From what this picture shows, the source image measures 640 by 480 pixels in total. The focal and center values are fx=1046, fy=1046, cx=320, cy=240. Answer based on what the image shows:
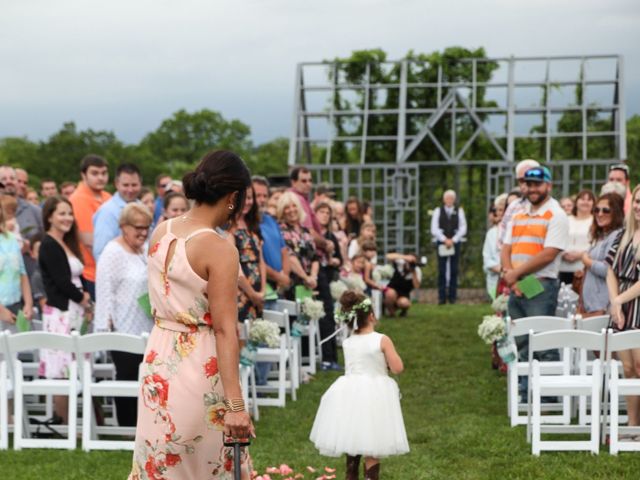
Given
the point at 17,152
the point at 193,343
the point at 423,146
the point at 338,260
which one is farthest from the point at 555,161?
the point at 17,152

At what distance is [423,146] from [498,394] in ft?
41.0

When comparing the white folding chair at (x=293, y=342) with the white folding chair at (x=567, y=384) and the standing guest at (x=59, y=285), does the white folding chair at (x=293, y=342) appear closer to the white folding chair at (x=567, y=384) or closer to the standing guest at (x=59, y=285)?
the standing guest at (x=59, y=285)

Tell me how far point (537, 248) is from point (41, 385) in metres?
4.35

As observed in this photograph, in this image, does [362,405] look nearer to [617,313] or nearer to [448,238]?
[617,313]

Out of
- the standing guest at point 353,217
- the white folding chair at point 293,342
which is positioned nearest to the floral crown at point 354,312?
the white folding chair at point 293,342

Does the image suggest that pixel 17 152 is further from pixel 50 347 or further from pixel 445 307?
pixel 50 347

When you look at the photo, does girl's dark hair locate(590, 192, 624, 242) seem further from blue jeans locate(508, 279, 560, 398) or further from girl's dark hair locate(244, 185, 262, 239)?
girl's dark hair locate(244, 185, 262, 239)

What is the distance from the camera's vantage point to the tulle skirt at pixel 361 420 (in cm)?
646

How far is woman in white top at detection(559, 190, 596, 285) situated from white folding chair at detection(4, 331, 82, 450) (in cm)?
589

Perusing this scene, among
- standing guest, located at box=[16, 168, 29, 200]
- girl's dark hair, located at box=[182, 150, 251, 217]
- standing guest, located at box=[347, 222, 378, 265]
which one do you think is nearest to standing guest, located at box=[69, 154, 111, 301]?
standing guest, located at box=[16, 168, 29, 200]

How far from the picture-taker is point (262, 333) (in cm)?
884

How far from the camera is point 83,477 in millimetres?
6855

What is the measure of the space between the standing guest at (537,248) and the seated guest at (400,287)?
7.92 m

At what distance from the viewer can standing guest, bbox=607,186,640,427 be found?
787cm
